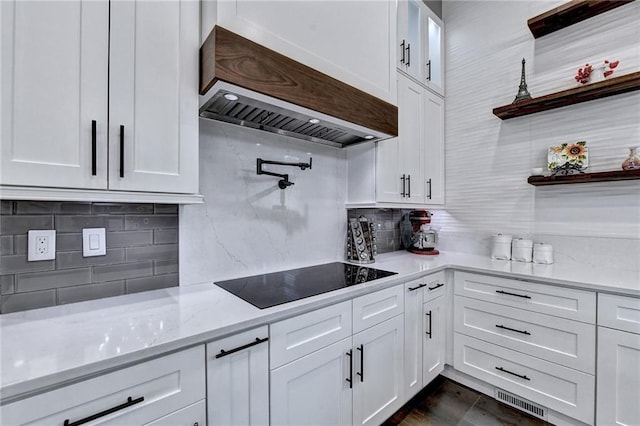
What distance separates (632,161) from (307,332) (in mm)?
2159

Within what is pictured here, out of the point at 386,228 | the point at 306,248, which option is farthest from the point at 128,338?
the point at 386,228

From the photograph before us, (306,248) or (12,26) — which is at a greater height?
(12,26)

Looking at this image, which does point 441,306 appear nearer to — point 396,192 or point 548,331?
point 548,331

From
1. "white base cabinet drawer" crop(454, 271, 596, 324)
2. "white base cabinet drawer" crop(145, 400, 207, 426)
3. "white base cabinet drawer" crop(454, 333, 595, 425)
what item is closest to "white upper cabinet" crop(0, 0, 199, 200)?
"white base cabinet drawer" crop(145, 400, 207, 426)

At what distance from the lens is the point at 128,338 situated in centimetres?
84

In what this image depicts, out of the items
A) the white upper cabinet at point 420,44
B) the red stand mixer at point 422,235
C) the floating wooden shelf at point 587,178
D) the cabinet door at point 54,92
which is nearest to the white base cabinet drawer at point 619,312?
the floating wooden shelf at point 587,178

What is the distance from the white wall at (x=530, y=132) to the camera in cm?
179

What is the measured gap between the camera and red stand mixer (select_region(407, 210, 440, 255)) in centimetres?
253

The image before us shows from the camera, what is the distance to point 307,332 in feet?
3.98

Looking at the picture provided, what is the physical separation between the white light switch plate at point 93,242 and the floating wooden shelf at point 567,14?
300cm

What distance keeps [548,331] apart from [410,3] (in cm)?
258

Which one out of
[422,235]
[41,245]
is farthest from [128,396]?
[422,235]

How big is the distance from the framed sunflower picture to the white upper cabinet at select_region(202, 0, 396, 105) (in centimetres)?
125

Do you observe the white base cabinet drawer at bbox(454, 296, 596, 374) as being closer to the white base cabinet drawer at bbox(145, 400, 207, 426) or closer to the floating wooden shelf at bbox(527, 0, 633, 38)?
the white base cabinet drawer at bbox(145, 400, 207, 426)
